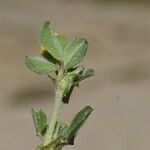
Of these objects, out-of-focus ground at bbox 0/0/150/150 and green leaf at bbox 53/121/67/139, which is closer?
green leaf at bbox 53/121/67/139

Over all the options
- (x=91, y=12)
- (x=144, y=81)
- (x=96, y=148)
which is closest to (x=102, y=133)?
(x=96, y=148)

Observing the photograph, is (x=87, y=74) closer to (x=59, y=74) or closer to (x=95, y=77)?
(x=59, y=74)

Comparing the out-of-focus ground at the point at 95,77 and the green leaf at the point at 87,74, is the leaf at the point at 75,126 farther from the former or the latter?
the out-of-focus ground at the point at 95,77

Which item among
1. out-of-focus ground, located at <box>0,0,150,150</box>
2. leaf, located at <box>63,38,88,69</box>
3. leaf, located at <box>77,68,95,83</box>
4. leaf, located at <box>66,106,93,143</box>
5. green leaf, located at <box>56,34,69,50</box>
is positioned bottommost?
leaf, located at <box>66,106,93,143</box>

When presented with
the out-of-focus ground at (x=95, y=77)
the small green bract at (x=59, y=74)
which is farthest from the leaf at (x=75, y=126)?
the out-of-focus ground at (x=95, y=77)

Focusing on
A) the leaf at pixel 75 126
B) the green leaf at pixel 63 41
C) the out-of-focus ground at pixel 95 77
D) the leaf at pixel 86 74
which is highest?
the out-of-focus ground at pixel 95 77

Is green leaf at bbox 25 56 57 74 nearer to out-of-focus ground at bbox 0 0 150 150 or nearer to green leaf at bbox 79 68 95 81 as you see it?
green leaf at bbox 79 68 95 81

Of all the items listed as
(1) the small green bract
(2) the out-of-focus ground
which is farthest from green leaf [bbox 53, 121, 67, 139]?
(2) the out-of-focus ground

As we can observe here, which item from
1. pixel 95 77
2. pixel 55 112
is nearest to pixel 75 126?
pixel 55 112

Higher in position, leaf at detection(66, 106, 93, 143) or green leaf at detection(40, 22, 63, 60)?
green leaf at detection(40, 22, 63, 60)
